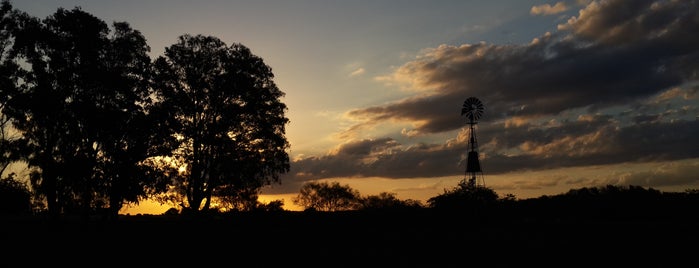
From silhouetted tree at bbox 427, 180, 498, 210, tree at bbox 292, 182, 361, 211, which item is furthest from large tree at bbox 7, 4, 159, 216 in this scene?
tree at bbox 292, 182, 361, 211

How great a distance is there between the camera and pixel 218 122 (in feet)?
128

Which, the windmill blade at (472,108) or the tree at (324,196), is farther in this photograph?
the tree at (324,196)

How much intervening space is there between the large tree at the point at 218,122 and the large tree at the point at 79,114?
9.71 feet

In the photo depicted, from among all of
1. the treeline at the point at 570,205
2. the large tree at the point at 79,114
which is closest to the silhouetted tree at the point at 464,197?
the treeline at the point at 570,205

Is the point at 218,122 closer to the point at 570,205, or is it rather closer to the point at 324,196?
the point at 570,205

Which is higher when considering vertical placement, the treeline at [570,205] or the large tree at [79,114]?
the large tree at [79,114]

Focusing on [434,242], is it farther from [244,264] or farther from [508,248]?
[244,264]

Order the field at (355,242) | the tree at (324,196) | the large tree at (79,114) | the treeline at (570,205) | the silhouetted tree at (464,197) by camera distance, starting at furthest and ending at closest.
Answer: the tree at (324,196) < the silhouetted tree at (464,197) < the treeline at (570,205) < the large tree at (79,114) < the field at (355,242)

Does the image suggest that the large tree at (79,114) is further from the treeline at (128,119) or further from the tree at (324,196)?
the tree at (324,196)

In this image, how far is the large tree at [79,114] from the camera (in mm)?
33875

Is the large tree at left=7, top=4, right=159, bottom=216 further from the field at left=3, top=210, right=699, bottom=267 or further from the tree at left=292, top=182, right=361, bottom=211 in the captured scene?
the tree at left=292, top=182, right=361, bottom=211

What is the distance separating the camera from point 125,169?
3569cm

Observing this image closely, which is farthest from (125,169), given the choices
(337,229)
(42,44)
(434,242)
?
(434,242)

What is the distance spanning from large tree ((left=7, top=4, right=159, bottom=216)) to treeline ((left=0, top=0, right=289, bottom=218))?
0.06 meters
